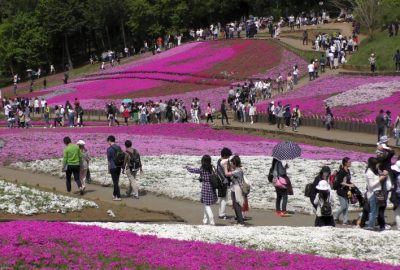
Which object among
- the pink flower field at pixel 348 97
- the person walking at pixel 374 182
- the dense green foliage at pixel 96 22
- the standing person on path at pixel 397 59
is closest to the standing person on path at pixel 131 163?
the person walking at pixel 374 182

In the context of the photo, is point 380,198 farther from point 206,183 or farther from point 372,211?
point 206,183

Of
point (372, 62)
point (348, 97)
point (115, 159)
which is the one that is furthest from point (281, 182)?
point (372, 62)

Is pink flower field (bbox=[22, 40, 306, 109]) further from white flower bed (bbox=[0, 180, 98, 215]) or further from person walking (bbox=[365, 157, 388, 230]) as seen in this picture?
person walking (bbox=[365, 157, 388, 230])

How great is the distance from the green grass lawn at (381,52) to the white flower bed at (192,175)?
103ft

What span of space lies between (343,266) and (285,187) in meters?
7.54

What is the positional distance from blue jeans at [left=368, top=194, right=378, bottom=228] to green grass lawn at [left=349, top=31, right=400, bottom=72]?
42642 mm

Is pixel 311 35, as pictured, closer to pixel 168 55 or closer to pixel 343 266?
pixel 168 55

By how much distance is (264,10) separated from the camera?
10412cm

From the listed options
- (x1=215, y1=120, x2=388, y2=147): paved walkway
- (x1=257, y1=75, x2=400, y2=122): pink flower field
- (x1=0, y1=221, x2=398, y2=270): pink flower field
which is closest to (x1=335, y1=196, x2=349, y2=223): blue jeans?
(x1=0, y1=221, x2=398, y2=270): pink flower field

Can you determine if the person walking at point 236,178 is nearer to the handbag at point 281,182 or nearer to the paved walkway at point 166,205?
the paved walkway at point 166,205

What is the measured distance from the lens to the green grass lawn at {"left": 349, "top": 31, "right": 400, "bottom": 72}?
6197cm

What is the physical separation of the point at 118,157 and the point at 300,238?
869cm

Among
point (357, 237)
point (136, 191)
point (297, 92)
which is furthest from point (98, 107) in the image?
point (357, 237)

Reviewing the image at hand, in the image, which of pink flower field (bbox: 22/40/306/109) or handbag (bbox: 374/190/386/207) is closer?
handbag (bbox: 374/190/386/207)
